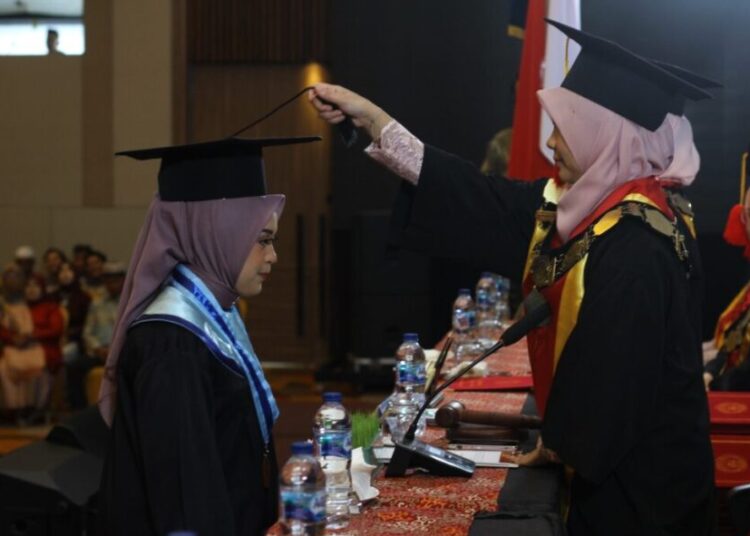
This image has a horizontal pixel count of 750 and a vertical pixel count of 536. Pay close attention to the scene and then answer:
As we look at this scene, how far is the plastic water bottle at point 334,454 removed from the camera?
8.48 feet

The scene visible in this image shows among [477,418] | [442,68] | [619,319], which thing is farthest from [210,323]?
[442,68]

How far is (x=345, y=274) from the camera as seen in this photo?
10805 millimetres

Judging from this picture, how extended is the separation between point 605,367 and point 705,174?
7175 millimetres

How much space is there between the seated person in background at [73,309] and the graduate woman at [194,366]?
7.18 m

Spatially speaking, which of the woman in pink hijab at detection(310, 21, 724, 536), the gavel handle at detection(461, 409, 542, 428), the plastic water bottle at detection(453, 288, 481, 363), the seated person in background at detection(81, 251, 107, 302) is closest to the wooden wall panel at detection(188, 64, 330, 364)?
the seated person in background at detection(81, 251, 107, 302)

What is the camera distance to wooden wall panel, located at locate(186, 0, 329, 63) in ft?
39.0

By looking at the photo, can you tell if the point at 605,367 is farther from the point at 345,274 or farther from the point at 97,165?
the point at 97,165

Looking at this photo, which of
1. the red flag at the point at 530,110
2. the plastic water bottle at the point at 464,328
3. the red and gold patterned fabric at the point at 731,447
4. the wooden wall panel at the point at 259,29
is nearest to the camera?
the red and gold patterned fabric at the point at 731,447

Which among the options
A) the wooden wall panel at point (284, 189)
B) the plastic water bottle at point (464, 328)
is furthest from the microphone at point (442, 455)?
the wooden wall panel at point (284, 189)

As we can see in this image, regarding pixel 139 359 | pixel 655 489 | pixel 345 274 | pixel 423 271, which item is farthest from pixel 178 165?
pixel 345 274

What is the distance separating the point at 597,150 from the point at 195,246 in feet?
3.32

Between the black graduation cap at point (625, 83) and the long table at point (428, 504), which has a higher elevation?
the black graduation cap at point (625, 83)

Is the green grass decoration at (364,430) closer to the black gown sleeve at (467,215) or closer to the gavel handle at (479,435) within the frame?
the gavel handle at (479,435)

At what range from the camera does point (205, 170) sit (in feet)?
8.87
